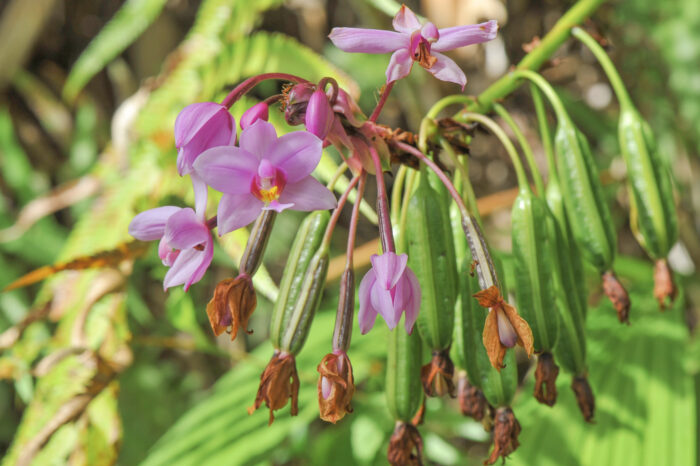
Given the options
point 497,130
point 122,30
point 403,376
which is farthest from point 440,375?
point 122,30

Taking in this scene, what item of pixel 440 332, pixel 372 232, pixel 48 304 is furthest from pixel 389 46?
pixel 372 232

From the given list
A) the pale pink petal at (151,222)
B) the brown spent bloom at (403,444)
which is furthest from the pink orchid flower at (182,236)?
the brown spent bloom at (403,444)

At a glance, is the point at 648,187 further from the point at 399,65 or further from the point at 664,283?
the point at 399,65

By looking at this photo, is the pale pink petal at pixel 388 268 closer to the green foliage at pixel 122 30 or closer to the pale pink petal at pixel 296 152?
the pale pink petal at pixel 296 152

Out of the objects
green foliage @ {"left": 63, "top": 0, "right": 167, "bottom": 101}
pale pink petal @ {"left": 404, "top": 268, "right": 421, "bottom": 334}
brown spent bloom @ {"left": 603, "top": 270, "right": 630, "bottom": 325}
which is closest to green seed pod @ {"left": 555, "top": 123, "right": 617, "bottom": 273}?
brown spent bloom @ {"left": 603, "top": 270, "right": 630, "bottom": 325}

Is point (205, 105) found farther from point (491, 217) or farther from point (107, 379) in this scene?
point (491, 217)
